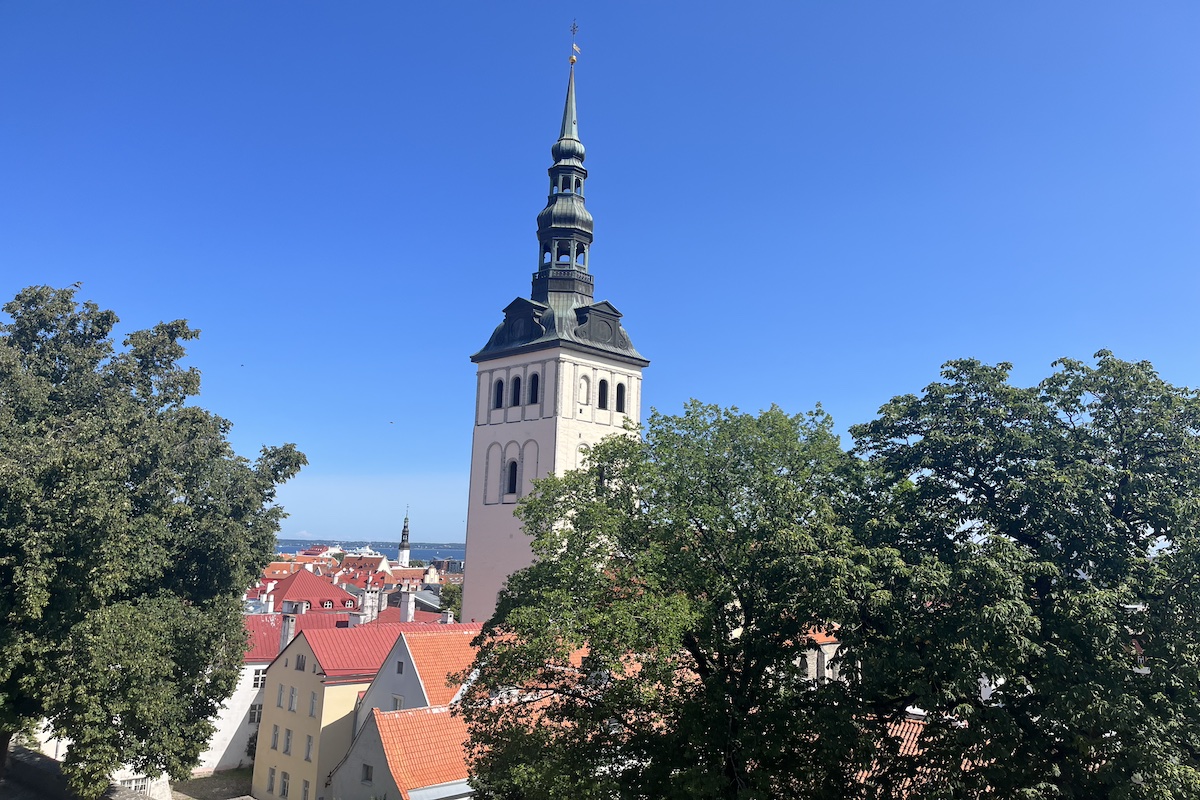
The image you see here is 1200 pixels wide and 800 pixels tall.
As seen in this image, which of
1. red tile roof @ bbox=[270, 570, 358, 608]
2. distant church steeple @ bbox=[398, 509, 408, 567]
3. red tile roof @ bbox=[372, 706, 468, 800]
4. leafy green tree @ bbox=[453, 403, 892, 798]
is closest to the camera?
leafy green tree @ bbox=[453, 403, 892, 798]

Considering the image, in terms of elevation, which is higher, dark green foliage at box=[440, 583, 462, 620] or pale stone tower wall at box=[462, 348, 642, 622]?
pale stone tower wall at box=[462, 348, 642, 622]

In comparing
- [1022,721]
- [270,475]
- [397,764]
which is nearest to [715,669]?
[1022,721]

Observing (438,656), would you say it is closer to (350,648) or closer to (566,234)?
(350,648)

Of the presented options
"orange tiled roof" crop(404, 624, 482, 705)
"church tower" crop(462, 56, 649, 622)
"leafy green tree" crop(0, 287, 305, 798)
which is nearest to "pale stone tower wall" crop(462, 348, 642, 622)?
"church tower" crop(462, 56, 649, 622)

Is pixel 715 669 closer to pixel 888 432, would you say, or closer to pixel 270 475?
pixel 888 432

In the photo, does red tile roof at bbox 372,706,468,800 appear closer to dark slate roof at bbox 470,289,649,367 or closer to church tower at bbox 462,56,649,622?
church tower at bbox 462,56,649,622

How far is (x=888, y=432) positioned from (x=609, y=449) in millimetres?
6550

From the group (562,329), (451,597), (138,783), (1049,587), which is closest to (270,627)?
(138,783)

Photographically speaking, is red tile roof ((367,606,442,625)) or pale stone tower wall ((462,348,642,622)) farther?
red tile roof ((367,606,442,625))

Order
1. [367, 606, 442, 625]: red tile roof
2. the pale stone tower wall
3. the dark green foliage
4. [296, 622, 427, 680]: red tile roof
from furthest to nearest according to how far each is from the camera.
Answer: the dark green foliage < [367, 606, 442, 625]: red tile roof < the pale stone tower wall < [296, 622, 427, 680]: red tile roof

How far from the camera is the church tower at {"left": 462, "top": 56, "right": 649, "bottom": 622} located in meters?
45.2

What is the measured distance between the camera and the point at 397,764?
25406 millimetres

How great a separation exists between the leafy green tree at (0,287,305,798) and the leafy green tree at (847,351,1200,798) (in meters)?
19.9

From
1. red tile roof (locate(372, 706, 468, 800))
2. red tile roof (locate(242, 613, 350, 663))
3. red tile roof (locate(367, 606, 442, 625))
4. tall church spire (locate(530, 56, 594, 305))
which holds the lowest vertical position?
red tile roof (locate(372, 706, 468, 800))
